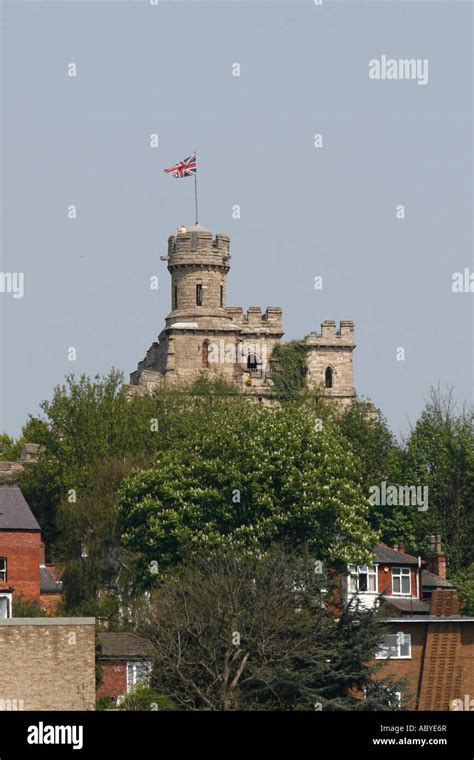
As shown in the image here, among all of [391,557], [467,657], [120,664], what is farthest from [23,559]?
[467,657]

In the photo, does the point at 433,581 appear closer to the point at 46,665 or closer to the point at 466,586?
the point at 466,586

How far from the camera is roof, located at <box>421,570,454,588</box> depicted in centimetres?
8079

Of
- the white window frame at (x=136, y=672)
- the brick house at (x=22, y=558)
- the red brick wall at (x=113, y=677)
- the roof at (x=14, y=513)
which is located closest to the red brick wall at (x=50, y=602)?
the brick house at (x=22, y=558)

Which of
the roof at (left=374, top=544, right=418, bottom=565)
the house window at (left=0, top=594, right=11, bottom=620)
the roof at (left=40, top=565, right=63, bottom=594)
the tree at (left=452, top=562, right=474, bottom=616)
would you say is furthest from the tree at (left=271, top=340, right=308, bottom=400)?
the house window at (left=0, top=594, right=11, bottom=620)

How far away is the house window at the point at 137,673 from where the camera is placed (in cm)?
6412

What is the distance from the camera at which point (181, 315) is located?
12744 centimetres

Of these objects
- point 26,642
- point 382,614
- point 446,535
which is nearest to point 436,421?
point 446,535

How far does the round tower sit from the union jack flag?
28.2ft

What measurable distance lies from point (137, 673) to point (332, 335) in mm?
68115

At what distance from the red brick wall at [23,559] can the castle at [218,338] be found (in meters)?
38.5

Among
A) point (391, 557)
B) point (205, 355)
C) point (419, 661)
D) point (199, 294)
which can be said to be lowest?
point (419, 661)

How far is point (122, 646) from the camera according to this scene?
2680 inches
